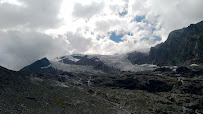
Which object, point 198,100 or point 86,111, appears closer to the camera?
point 86,111

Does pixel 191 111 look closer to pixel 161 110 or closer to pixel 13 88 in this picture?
pixel 161 110

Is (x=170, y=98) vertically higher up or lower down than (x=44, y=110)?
lower down

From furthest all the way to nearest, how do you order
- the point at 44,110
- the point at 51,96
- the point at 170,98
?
the point at 170,98
the point at 51,96
the point at 44,110

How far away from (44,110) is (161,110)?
82.7 m

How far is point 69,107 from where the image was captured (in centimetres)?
8050

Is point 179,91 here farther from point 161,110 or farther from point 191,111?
point 161,110

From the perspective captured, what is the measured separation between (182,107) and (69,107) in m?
89.9

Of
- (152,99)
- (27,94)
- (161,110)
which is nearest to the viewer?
(27,94)

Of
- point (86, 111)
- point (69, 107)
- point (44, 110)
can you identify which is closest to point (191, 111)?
point (86, 111)

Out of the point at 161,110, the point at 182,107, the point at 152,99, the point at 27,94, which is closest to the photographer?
the point at 27,94

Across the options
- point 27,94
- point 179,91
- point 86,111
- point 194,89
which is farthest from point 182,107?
point 27,94

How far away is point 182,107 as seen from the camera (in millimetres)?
129750

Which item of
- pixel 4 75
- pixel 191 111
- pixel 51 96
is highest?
pixel 4 75

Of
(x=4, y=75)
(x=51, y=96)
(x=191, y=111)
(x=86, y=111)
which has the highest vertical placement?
(x=4, y=75)
